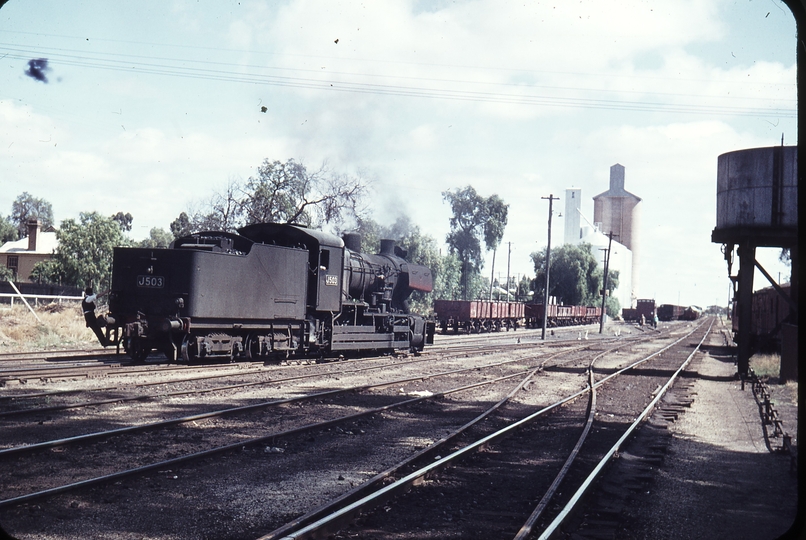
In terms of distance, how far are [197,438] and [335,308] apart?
9323 millimetres

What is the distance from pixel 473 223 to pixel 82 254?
35296 millimetres

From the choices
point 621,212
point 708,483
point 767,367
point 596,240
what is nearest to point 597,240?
point 596,240

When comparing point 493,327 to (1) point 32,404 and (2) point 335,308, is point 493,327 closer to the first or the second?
(2) point 335,308

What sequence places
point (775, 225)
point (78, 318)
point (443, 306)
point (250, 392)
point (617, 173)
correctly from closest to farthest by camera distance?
point (250, 392), point (775, 225), point (78, 318), point (443, 306), point (617, 173)

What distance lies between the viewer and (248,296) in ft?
46.6

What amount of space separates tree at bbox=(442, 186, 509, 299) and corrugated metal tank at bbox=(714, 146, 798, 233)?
46.0 metres

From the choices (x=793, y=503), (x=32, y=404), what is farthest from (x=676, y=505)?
(x=32, y=404)

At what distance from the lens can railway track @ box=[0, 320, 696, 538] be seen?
5.42 m

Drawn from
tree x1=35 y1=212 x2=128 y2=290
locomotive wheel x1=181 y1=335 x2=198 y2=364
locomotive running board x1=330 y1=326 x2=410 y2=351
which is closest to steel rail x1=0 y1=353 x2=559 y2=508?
locomotive wheel x1=181 y1=335 x2=198 y2=364

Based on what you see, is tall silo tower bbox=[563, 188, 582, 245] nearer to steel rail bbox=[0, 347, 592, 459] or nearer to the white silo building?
the white silo building

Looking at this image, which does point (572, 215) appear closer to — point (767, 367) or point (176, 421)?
point (767, 367)

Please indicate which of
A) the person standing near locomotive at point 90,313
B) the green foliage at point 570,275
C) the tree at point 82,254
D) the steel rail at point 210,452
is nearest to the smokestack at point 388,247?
the person standing near locomotive at point 90,313

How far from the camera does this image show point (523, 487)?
20.0ft

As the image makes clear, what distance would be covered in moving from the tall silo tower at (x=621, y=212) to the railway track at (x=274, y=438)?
321 feet
